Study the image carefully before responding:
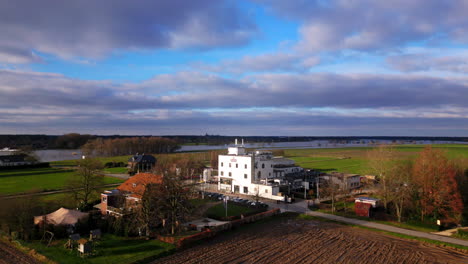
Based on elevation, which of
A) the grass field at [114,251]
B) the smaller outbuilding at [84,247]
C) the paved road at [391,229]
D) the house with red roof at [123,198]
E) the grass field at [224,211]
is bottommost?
the paved road at [391,229]

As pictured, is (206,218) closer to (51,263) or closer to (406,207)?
(51,263)

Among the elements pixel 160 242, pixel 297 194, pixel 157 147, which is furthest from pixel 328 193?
pixel 157 147

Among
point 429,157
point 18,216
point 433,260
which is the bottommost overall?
point 433,260

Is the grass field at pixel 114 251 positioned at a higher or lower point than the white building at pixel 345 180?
lower

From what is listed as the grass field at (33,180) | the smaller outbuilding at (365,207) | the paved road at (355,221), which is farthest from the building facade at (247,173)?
the grass field at (33,180)

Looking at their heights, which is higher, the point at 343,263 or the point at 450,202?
the point at 450,202

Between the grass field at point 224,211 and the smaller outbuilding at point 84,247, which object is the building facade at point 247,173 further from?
the smaller outbuilding at point 84,247

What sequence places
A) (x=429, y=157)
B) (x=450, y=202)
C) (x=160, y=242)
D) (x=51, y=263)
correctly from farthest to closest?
(x=429, y=157) < (x=450, y=202) < (x=160, y=242) < (x=51, y=263)

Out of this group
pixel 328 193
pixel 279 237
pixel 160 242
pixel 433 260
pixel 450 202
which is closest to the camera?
pixel 433 260
